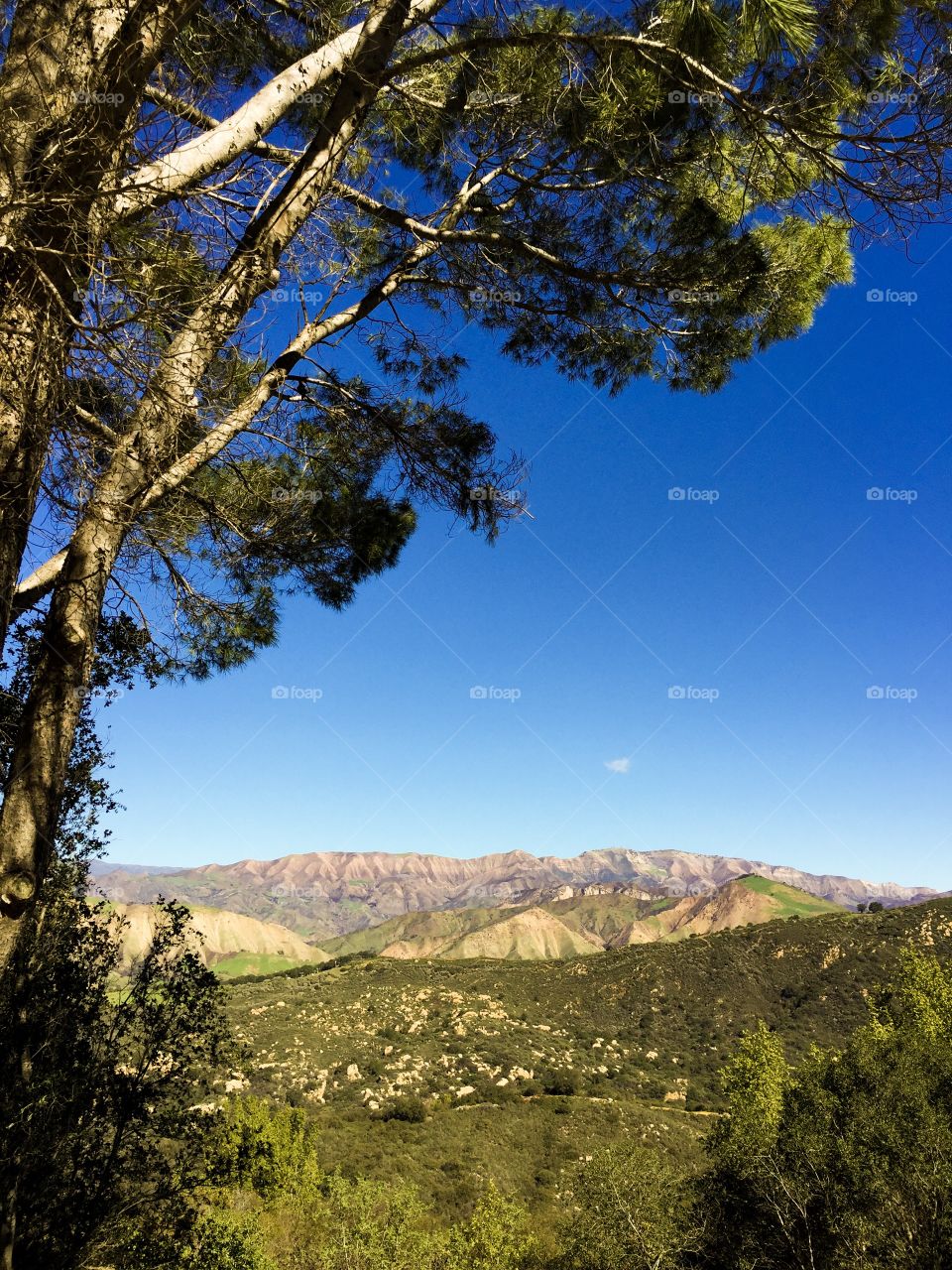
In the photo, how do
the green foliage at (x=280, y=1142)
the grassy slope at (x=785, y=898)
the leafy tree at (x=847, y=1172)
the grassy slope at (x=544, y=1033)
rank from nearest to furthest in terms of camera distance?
1. the leafy tree at (x=847, y=1172)
2. the green foliage at (x=280, y=1142)
3. the grassy slope at (x=544, y=1033)
4. the grassy slope at (x=785, y=898)

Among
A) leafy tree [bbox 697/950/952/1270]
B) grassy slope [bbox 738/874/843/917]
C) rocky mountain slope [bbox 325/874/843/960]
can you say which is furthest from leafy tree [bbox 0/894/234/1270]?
grassy slope [bbox 738/874/843/917]

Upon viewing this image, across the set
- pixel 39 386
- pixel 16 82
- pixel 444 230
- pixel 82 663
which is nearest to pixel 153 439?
pixel 39 386

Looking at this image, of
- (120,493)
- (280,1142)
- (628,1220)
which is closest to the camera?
(120,493)

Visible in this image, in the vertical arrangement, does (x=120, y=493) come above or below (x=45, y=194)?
Result: below

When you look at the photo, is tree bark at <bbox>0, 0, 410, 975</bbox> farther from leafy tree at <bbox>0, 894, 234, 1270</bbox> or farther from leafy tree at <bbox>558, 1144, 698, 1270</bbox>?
leafy tree at <bbox>558, 1144, 698, 1270</bbox>

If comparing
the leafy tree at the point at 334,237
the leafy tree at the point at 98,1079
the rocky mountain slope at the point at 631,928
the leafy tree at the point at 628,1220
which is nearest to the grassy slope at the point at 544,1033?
the leafy tree at the point at 628,1220

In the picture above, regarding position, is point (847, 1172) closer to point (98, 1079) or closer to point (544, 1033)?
point (98, 1079)

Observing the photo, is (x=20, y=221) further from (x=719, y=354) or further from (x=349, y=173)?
(x=719, y=354)

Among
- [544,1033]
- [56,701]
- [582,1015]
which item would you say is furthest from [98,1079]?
[582,1015]

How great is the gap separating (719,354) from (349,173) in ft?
10.2

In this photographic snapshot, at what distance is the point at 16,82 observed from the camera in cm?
175

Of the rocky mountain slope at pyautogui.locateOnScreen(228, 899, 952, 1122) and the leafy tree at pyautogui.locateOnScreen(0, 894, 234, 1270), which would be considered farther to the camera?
the rocky mountain slope at pyautogui.locateOnScreen(228, 899, 952, 1122)

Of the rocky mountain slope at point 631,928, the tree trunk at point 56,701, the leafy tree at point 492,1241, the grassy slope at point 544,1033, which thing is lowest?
the rocky mountain slope at point 631,928

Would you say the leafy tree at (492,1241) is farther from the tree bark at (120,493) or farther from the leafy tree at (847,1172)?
the tree bark at (120,493)
